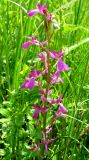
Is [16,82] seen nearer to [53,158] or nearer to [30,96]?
[30,96]

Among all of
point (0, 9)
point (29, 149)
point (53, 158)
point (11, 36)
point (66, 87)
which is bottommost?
point (53, 158)

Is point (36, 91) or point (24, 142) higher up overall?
point (36, 91)

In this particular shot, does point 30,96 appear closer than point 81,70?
Yes

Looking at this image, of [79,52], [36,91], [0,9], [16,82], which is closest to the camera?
[36,91]

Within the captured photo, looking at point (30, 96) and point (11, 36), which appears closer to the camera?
point (30, 96)

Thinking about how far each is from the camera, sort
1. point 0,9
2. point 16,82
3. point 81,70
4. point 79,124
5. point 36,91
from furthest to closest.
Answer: point 0,9 < point 81,70 < point 79,124 < point 16,82 < point 36,91

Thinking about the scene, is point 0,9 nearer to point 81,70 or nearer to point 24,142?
point 81,70

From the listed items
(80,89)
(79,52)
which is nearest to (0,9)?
(79,52)

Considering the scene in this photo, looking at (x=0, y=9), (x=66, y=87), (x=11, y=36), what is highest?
(x=0, y=9)

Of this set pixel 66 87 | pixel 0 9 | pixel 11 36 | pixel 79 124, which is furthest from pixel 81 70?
pixel 0 9
